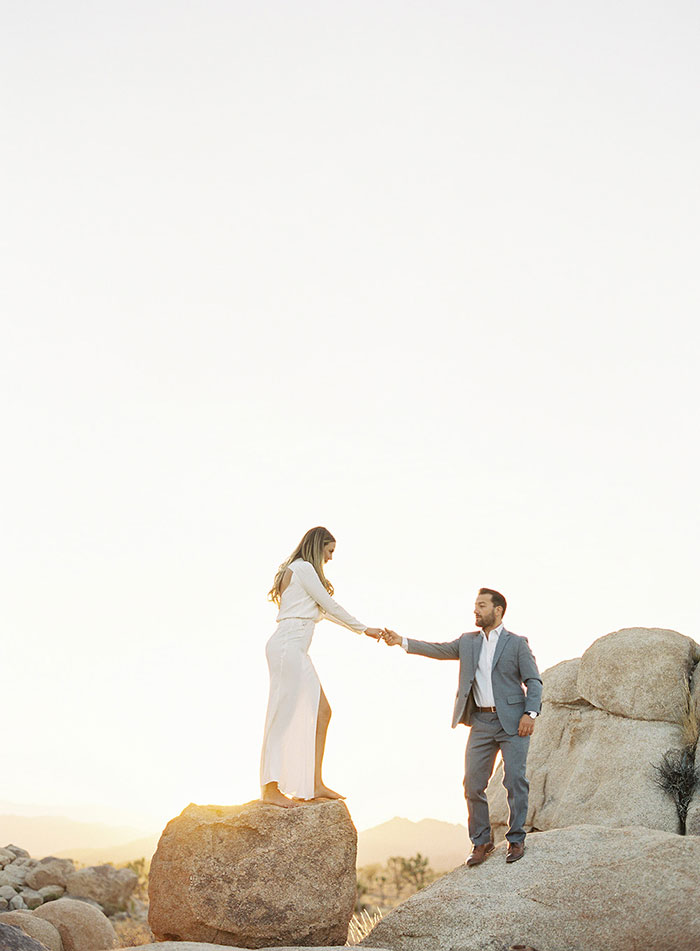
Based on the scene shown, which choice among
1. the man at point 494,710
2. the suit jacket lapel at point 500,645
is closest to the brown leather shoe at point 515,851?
the man at point 494,710

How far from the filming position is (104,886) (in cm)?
2706

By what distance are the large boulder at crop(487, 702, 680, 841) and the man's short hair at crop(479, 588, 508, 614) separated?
5129mm

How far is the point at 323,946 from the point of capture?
884 cm

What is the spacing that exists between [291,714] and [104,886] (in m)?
20.6

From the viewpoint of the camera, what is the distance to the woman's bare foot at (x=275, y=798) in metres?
9.31

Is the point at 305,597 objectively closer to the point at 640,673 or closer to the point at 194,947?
the point at 194,947

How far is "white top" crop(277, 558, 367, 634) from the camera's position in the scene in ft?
32.7

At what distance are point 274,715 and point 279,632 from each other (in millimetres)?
844

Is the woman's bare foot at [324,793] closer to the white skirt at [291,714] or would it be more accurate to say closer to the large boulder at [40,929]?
the white skirt at [291,714]

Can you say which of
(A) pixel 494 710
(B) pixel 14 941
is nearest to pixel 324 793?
(A) pixel 494 710

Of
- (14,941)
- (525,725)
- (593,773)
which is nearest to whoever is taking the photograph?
(14,941)

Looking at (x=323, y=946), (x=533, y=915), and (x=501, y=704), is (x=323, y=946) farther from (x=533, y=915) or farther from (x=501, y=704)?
(x=501, y=704)

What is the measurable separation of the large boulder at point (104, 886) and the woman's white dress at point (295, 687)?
20033 millimetres

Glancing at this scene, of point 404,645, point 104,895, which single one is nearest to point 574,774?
point 404,645
